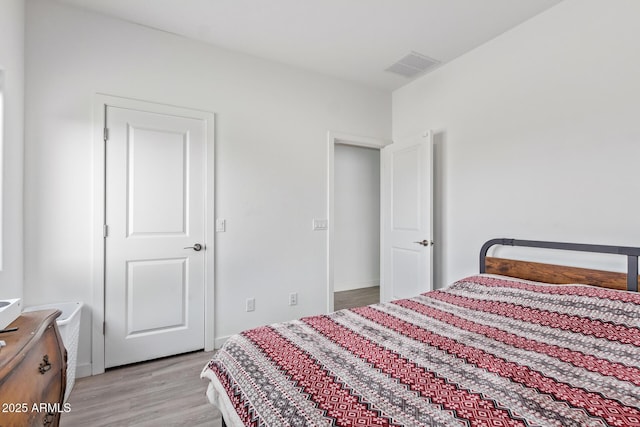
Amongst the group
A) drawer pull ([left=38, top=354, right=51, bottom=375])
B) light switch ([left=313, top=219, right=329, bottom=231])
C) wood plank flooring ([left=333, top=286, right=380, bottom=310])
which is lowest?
wood plank flooring ([left=333, top=286, right=380, bottom=310])

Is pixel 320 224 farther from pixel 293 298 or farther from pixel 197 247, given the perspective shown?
pixel 197 247

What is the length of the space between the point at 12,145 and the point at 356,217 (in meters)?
4.16

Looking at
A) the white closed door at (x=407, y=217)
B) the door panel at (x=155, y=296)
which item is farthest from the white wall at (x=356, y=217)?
the door panel at (x=155, y=296)

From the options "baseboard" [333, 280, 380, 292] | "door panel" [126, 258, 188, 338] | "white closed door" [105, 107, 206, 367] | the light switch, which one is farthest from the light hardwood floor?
"baseboard" [333, 280, 380, 292]

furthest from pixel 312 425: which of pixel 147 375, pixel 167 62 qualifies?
pixel 167 62

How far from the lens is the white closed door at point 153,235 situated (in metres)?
2.44

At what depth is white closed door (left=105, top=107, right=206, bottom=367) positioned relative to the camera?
8.00 ft

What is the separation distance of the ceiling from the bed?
6.19 ft

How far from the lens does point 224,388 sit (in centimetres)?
126

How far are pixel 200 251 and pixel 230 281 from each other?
1.31 feet

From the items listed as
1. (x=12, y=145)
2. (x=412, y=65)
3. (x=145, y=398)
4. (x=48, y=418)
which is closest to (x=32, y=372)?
(x=48, y=418)

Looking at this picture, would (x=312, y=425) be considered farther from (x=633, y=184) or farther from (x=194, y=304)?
(x=633, y=184)

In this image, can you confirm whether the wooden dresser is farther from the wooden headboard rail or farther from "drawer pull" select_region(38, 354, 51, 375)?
the wooden headboard rail

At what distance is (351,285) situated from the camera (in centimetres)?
510
